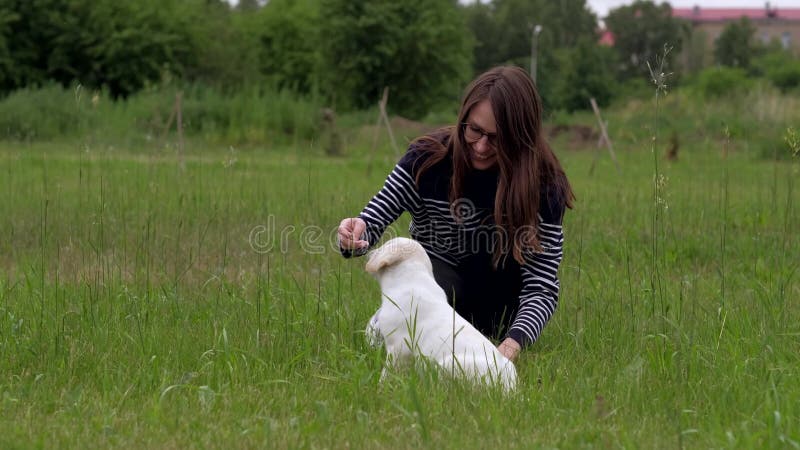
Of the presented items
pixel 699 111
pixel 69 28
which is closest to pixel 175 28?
pixel 69 28

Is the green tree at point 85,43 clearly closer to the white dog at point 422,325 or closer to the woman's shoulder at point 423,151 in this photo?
the woman's shoulder at point 423,151

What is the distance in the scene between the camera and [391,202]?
12.1 ft

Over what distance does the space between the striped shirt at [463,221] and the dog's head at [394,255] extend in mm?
359

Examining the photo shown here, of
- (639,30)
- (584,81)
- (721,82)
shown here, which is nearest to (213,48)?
(584,81)

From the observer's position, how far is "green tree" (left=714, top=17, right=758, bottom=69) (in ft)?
190

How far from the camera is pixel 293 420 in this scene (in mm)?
2801

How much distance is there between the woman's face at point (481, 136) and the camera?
11.3ft

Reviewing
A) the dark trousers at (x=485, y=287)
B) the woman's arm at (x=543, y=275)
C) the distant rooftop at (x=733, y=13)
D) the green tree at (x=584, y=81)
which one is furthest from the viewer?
the distant rooftop at (x=733, y=13)

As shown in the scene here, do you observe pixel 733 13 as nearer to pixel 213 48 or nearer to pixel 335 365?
pixel 213 48

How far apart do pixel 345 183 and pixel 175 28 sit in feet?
62.5

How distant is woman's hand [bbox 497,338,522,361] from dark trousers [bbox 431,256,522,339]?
0.42 meters

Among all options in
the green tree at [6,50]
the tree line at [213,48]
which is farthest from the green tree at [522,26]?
the green tree at [6,50]

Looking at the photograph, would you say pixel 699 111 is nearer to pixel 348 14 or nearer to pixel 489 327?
pixel 348 14

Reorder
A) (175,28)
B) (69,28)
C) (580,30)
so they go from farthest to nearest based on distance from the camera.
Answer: (580,30), (175,28), (69,28)
